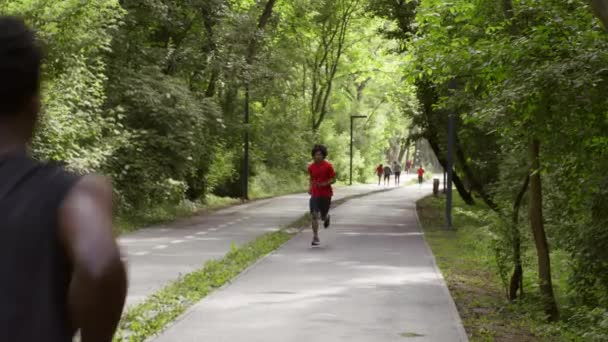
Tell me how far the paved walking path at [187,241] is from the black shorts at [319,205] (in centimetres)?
173

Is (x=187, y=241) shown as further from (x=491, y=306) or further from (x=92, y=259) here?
(x=92, y=259)

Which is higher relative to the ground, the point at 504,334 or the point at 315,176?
the point at 315,176

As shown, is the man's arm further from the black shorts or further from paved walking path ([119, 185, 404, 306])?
the black shorts

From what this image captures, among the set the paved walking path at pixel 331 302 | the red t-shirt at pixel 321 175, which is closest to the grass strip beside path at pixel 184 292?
the paved walking path at pixel 331 302

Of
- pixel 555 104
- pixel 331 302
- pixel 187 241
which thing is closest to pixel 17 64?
pixel 555 104

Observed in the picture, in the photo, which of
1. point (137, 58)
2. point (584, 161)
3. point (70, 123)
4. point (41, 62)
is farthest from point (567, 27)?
point (137, 58)

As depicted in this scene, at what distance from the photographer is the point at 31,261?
1968mm

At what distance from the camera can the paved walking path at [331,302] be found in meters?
9.10

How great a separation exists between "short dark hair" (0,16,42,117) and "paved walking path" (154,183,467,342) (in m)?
6.72

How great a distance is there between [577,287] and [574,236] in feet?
1.83

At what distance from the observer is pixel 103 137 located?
22531 mm

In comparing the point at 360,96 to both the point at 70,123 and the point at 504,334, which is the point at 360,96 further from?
the point at 504,334

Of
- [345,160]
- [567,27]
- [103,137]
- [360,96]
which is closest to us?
[567,27]

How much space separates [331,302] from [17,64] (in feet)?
30.8
